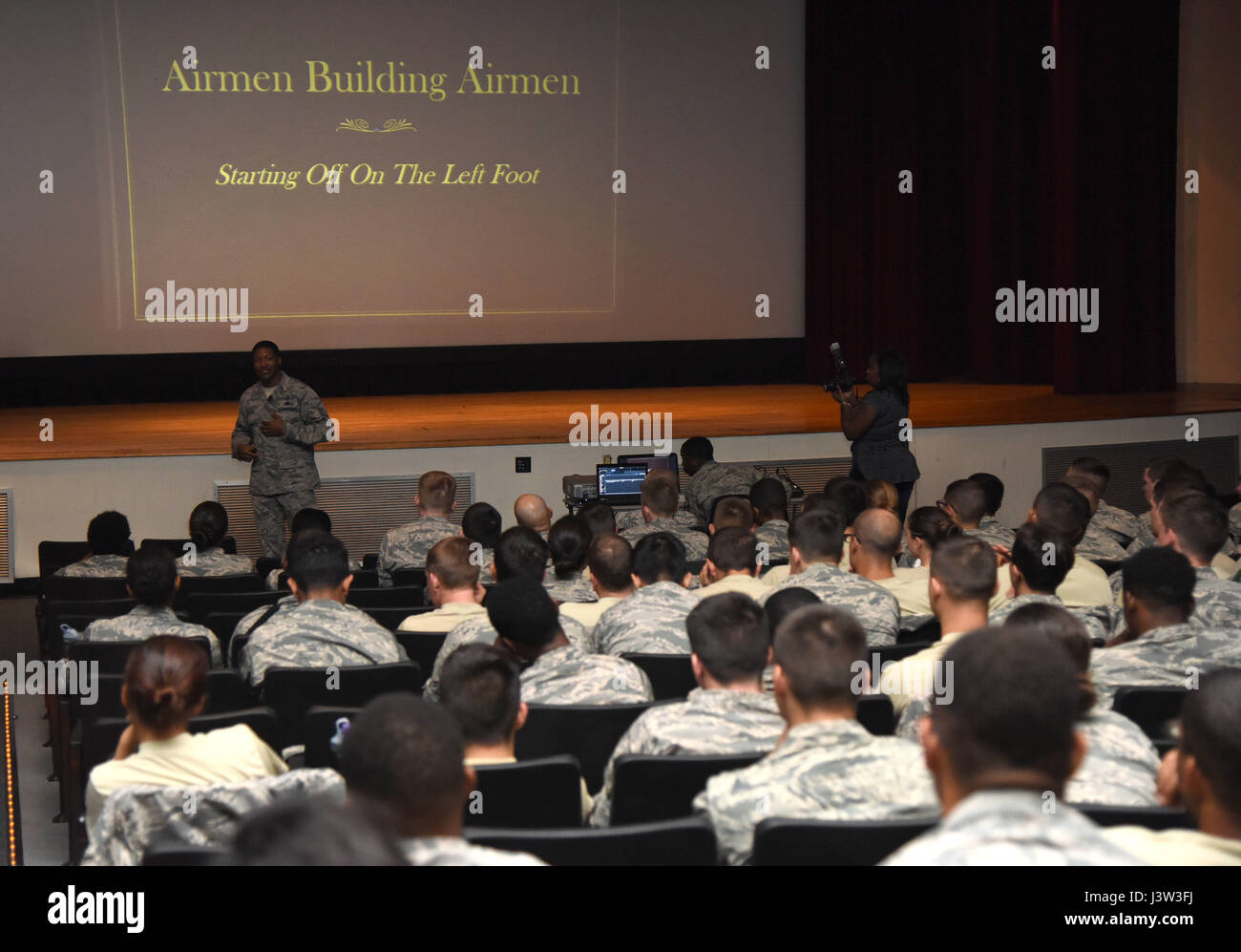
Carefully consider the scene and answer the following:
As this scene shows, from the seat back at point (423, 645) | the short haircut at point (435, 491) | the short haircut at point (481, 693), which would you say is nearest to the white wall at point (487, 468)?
the short haircut at point (435, 491)

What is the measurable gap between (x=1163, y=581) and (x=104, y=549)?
415 centimetres

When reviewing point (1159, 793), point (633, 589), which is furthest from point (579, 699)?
point (1159, 793)

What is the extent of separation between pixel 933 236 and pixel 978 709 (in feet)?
38.2

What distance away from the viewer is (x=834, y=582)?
12.7ft

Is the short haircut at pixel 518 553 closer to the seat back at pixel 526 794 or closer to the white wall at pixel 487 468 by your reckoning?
the seat back at pixel 526 794

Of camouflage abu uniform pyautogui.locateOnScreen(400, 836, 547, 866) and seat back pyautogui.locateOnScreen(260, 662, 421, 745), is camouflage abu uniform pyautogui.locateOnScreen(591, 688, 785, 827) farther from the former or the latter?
camouflage abu uniform pyautogui.locateOnScreen(400, 836, 547, 866)

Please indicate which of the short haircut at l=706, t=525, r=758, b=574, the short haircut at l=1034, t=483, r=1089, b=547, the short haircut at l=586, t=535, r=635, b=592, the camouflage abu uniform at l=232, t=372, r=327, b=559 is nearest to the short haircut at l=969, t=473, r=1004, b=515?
the short haircut at l=1034, t=483, r=1089, b=547

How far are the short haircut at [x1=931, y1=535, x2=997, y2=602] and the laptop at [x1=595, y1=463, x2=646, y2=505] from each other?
3.83 metres

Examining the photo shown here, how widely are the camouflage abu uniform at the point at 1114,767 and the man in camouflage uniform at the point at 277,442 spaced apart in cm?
543

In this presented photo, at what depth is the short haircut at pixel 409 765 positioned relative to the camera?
171 cm

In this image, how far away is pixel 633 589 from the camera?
13.6 ft

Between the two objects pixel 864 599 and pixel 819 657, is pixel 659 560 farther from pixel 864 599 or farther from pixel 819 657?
pixel 819 657

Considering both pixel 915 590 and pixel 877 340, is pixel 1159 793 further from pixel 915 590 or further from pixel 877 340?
pixel 877 340

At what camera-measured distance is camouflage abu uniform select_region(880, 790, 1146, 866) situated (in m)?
1.21
